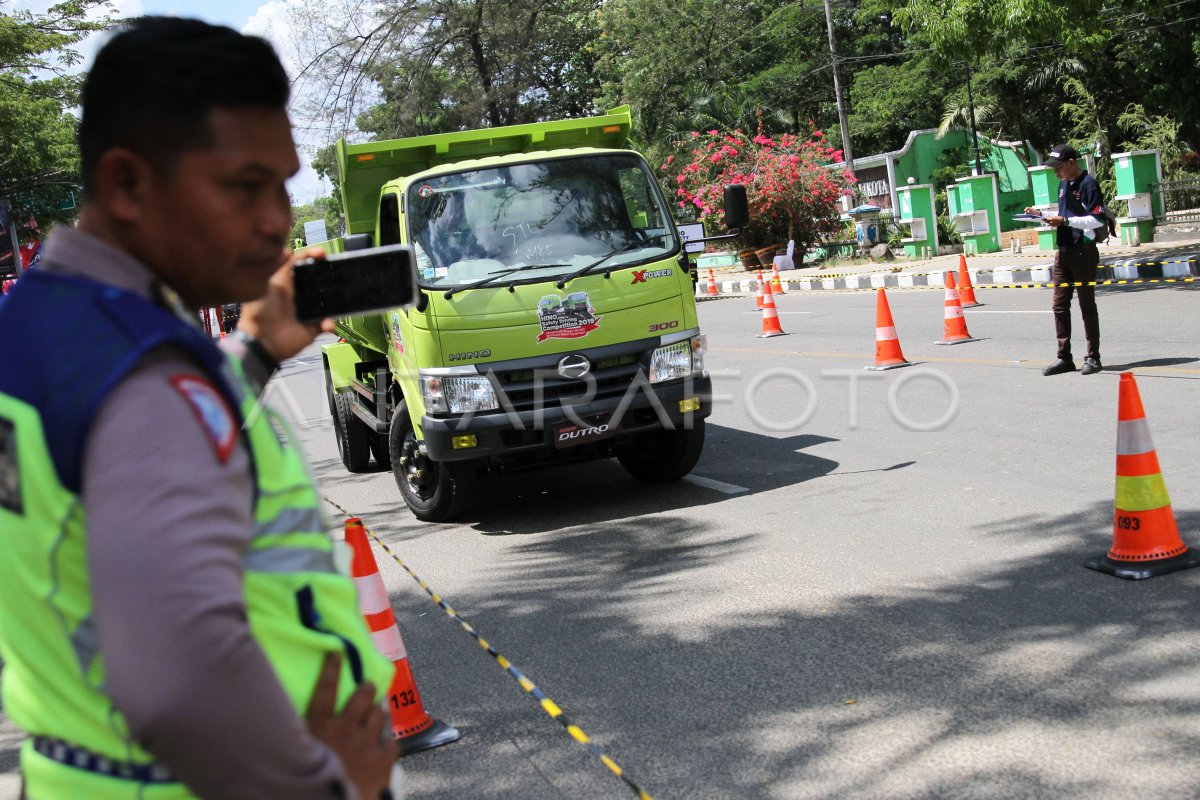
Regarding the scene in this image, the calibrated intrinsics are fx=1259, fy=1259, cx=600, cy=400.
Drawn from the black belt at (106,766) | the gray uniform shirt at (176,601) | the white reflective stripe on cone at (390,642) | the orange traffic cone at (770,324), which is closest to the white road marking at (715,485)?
the white reflective stripe on cone at (390,642)

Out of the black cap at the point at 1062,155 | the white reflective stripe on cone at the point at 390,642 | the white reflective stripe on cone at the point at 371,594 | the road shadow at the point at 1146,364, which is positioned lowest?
the road shadow at the point at 1146,364

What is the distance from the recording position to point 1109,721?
4.09 metres


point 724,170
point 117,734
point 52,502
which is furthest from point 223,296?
point 724,170

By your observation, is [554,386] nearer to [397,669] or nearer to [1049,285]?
[397,669]

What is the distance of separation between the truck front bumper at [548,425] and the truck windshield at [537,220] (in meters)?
0.83

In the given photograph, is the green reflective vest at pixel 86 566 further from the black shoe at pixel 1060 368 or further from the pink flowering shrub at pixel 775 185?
the pink flowering shrub at pixel 775 185

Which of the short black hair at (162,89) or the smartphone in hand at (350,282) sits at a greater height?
the short black hair at (162,89)

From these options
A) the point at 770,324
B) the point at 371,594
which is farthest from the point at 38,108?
the point at 371,594

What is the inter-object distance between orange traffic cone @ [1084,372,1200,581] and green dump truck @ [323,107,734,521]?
9.65 ft

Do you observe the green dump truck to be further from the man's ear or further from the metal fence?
the metal fence

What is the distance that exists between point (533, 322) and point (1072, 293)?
5.79m

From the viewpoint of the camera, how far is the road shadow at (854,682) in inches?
153

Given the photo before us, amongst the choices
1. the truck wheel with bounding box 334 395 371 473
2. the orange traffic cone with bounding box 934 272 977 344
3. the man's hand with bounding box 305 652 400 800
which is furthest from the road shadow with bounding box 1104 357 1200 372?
the man's hand with bounding box 305 652 400 800

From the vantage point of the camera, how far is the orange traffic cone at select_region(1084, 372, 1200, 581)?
5547 mm
